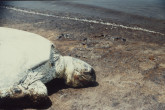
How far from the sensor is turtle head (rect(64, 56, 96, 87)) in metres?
3.41

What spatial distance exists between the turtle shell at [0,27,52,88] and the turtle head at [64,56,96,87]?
43cm

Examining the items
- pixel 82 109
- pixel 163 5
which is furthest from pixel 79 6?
pixel 82 109

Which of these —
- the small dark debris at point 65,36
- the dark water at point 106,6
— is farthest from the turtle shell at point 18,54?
the dark water at point 106,6

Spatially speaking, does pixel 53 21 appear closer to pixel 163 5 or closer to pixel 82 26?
pixel 82 26

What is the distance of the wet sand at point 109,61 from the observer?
3.21 m

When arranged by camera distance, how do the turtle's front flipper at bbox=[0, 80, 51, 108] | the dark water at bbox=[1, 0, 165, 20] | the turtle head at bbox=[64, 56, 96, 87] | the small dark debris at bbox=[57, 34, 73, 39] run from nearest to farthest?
the turtle's front flipper at bbox=[0, 80, 51, 108] → the turtle head at bbox=[64, 56, 96, 87] → the small dark debris at bbox=[57, 34, 73, 39] → the dark water at bbox=[1, 0, 165, 20]

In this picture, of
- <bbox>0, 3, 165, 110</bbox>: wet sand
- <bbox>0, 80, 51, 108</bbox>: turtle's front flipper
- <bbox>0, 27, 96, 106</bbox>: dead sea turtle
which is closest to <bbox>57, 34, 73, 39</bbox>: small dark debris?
<bbox>0, 3, 165, 110</bbox>: wet sand

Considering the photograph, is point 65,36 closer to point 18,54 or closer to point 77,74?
point 77,74

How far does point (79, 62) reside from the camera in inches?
138

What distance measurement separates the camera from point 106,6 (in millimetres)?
10336

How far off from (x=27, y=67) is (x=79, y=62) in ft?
2.84

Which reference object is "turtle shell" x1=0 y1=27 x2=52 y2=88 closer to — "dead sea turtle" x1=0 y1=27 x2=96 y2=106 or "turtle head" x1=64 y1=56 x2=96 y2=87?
"dead sea turtle" x1=0 y1=27 x2=96 y2=106

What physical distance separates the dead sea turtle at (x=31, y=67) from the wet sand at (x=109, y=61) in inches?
8.9

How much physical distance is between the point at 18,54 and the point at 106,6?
789cm
